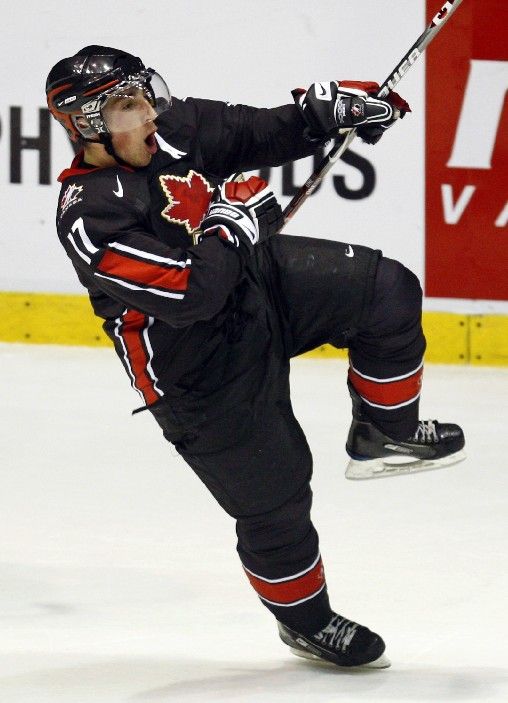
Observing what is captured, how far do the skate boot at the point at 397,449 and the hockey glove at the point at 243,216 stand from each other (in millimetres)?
524

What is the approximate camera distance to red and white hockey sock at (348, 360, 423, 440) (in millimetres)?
3383

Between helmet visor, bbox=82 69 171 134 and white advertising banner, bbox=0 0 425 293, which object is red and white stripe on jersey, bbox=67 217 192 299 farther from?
white advertising banner, bbox=0 0 425 293

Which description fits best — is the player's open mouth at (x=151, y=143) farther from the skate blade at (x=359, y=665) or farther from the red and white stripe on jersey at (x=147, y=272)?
the skate blade at (x=359, y=665)

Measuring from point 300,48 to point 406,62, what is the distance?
215 centimetres

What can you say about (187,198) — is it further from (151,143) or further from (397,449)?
(397,449)

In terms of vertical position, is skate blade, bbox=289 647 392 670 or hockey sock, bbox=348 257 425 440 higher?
hockey sock, bbox=348 257 425 440

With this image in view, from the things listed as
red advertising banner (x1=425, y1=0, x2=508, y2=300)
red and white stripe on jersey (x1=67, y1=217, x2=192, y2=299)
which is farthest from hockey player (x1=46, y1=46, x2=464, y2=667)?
red advertising banner (x1=425, y1=0, x2=508, y2=300)

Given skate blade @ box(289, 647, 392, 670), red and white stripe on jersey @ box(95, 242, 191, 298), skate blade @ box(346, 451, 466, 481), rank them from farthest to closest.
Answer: skate blade @ box(346, 451, 466, 481)
skate blade @ box(289, 647, 392, 670)
red and white stripe on jersey @ box(95, 242, 191, 298)

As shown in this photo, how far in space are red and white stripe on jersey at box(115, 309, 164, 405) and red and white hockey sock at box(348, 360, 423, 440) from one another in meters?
0.44

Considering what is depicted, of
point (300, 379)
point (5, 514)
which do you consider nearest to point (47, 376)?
point (300, 379)

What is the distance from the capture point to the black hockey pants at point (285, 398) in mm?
3225

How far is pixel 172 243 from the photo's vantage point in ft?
10.3

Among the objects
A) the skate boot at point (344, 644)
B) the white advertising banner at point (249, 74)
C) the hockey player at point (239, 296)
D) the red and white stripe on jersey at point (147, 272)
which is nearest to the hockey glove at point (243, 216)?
the hockey player at point (239, 296)

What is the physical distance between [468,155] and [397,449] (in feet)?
7.32
